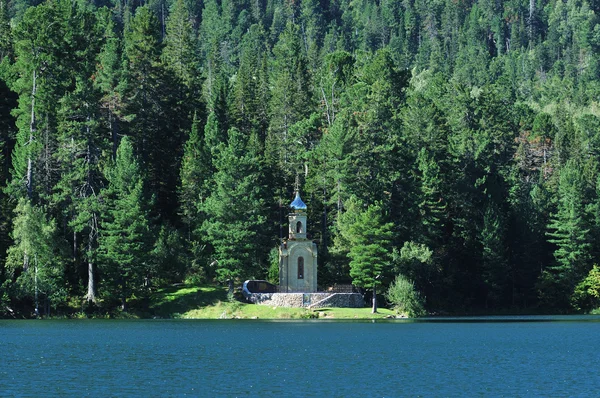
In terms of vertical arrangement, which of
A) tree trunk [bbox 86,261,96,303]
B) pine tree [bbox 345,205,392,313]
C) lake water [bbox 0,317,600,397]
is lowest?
lake water [bbox 0,317,600,397]

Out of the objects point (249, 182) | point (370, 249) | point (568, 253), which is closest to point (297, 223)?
point (249, 182)

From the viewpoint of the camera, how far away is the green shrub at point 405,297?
9600 cm

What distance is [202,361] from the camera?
178ft

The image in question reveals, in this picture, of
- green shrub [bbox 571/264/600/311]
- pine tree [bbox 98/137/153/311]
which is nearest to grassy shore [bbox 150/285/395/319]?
pine tree [bbox 98/137/153/311]

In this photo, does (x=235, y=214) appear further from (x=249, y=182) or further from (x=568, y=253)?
(x=568, y=253)

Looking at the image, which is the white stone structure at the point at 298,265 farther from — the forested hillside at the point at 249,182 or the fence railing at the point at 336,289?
the forested hillside at the point at 249,182

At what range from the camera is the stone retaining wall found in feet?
312

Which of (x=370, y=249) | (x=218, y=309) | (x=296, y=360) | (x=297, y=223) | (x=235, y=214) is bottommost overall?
(x=296, y=360)

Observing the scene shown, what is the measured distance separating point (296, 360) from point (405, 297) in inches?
1696

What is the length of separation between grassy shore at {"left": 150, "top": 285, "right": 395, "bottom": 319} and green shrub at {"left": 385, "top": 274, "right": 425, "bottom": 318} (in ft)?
4.41

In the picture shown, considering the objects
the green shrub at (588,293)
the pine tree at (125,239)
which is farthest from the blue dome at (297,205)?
the green shrub at (588,293)

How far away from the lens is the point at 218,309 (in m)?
96.1

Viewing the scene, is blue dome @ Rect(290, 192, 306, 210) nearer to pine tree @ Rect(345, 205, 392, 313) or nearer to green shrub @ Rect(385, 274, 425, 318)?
pine tree @ Rect(345, 205, 392, 313)

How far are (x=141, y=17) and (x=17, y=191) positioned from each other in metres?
32.2
